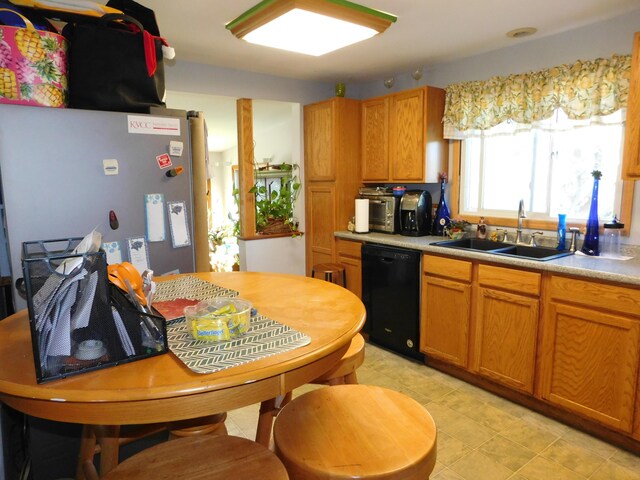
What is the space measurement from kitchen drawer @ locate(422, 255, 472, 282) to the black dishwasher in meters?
0.09

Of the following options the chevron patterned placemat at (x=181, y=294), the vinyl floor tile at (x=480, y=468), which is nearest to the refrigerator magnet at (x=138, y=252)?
the chevron patterned placemat at (x=181, y=294)

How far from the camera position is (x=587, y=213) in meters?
2.79

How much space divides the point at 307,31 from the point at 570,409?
2.53 metres

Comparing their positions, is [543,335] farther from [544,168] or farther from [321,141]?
[321,141]

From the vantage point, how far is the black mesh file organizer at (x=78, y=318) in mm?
848

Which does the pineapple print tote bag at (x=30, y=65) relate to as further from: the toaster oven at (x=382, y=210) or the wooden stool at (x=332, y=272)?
the toaster oven at (x=382, y=210)

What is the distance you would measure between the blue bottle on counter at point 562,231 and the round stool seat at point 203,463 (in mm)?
2467

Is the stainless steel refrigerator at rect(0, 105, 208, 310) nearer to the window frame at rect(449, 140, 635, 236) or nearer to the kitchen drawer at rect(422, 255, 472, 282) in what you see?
the kitchen drawer at rect(422, 255, 472, 282)

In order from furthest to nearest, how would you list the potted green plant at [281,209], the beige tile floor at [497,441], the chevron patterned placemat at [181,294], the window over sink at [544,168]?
the potted green plant at [281,209]
the window over sink at [544,168]
the beige tile floor at [497,441]
the chevron patterned placemat at [181,294]

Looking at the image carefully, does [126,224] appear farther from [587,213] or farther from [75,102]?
[587,213]

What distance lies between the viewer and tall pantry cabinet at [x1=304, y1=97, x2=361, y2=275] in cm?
380

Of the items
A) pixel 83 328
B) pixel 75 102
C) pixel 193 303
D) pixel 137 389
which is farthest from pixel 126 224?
pixel 137 389

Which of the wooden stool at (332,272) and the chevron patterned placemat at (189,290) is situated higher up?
the chevron patterned placemat at (189,290)

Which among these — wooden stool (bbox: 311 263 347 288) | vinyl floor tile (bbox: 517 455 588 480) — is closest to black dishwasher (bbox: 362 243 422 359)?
wooden stool (bbox: 311 263 347 288)
